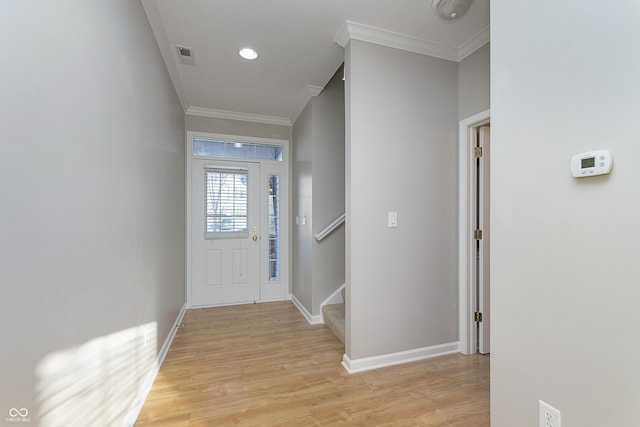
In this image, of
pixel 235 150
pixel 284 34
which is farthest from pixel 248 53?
pixel 235 150

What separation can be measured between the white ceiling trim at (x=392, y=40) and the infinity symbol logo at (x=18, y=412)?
2.61 meters

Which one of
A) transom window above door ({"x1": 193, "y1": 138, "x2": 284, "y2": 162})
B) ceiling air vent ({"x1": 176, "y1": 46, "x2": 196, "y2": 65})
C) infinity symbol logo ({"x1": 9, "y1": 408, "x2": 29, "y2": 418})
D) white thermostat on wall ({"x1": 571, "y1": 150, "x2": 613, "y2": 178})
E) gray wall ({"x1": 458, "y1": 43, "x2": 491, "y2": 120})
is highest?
ceiling air vent ({"x1": 176, "y1": 46, "x2": 196, "y2": 65})

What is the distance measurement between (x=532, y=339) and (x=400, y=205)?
51.1 inches

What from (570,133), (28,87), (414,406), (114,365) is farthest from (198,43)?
(414,406)

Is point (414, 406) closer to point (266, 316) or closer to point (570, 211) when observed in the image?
point (570, 211)

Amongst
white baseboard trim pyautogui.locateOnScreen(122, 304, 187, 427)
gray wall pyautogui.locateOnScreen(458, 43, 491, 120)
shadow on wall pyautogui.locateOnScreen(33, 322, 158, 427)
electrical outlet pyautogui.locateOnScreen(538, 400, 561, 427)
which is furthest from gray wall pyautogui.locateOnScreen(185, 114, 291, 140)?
electrical outlet pyautogui.locateOnScreen(538, 400, 561, 427)

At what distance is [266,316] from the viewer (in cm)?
343

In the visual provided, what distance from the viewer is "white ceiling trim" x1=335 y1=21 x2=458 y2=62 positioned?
85.3 inches

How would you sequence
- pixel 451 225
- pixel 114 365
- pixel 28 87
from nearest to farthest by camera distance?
1. pixel 28 87
2. pixel 114 365
3. pixel 451 225

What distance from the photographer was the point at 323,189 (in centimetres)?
331

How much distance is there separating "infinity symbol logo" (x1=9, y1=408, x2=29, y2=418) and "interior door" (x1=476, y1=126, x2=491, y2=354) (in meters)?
2.84

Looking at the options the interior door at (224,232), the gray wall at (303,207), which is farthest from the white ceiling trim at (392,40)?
Answer: the interior door at (224,232)

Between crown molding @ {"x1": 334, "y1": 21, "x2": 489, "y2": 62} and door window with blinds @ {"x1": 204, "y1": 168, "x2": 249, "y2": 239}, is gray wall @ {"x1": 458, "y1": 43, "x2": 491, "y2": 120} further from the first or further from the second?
door window with blinds @ {"x1": 204, "y1": 168, "x2": 249, "y2": 239}

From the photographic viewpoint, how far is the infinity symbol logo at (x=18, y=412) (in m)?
0.75
